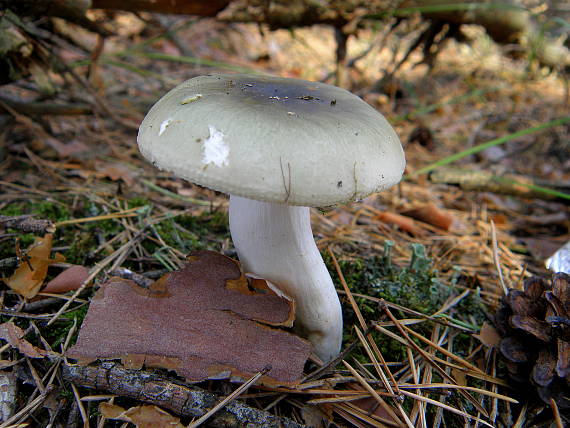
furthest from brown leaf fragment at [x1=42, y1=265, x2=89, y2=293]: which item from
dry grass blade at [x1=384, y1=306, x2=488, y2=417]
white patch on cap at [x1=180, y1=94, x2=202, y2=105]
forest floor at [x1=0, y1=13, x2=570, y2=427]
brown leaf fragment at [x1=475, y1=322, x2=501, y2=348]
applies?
brown leaf fragment at [x1=475, y1=322, x2=501, y2=348]

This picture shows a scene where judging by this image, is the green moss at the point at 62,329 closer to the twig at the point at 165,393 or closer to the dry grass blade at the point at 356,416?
the twig at the point at 165,393

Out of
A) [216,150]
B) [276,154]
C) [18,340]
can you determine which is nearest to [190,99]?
[216,150]

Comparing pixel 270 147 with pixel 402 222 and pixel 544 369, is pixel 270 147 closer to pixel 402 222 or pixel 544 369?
pixel 544 369

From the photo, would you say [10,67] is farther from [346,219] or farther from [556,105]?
[556,105]

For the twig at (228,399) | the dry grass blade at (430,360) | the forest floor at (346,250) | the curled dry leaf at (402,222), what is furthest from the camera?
the curled dry leaf at (402,222)

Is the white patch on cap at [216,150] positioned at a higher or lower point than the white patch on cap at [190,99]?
lower

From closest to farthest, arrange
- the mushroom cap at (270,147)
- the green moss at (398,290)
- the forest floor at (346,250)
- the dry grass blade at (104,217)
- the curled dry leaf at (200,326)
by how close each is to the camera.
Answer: the mushroom cap at (270,147) < the curled dry leaf at (200,326) < the forest floor at (346,250) < the green moss at (398,290) < the dry grass blade at (104,217)

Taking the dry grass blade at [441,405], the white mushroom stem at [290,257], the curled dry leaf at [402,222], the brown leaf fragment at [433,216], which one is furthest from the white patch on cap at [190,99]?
the brown leaf fragment at [433,216]

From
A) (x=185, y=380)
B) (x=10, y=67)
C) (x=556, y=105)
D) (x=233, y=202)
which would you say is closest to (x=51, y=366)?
(x=185, y=380)
